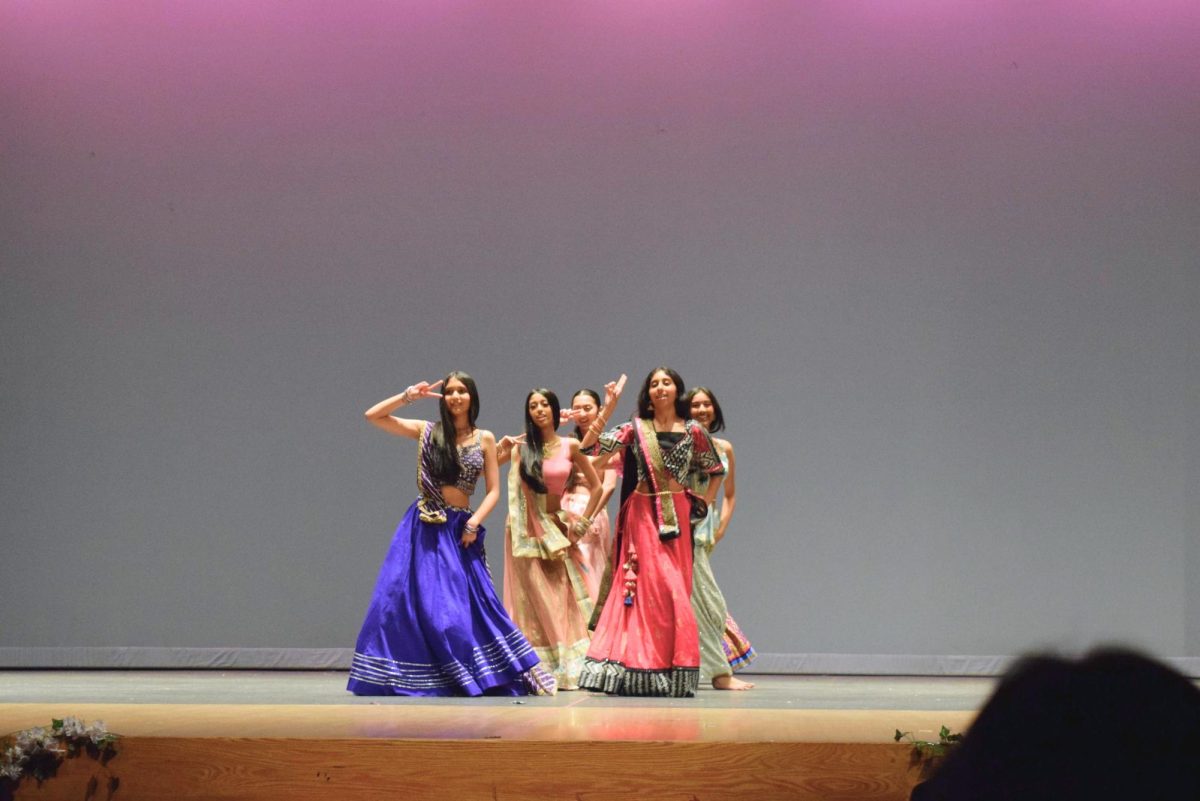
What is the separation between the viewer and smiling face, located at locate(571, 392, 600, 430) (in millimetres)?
6367

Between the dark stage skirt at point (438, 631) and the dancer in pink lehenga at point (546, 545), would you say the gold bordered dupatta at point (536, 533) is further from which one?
the dark stage skirt at point (438, 631)

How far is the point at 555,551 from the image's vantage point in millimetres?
5898

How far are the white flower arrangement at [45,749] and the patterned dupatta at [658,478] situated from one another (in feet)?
9.75

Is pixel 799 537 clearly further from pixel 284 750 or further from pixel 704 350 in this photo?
pixel 284 750

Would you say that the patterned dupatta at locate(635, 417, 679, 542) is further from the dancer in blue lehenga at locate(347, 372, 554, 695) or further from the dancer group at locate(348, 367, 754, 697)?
the dancer in blue lehenga at locate(347, 372, 554, 695)

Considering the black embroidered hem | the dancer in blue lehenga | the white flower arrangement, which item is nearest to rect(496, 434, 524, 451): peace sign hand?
the dancer in blue lehenga

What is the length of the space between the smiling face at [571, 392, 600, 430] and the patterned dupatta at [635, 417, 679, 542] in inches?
40.3

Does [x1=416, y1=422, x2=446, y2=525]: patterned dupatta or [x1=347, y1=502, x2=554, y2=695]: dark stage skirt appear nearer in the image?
[x1=347, y1=502, x2=554, y2=695]: dark stage skirt

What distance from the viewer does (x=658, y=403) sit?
213 inches

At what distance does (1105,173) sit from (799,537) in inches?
95.3

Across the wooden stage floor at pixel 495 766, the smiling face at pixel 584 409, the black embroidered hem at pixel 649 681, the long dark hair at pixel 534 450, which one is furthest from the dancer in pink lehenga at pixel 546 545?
the wooden stage floor at pixel 495 766

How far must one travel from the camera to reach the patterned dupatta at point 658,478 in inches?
208

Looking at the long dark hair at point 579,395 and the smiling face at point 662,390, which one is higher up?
the smiling face at point 662,390

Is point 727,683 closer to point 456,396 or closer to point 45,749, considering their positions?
point 456,396
